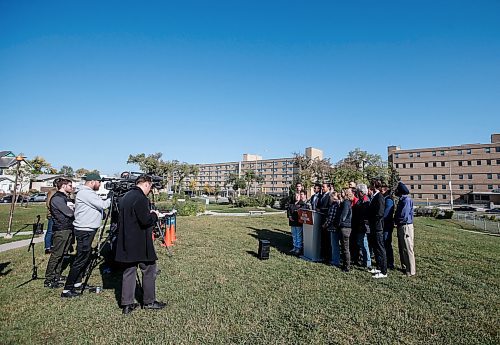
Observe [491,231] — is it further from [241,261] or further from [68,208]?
[68,208]

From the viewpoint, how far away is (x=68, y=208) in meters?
5.53

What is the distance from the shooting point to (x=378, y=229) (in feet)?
20.5

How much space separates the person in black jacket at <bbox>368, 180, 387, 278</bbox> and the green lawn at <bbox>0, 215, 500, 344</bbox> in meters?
0.27

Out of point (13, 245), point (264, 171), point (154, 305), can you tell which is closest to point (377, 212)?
point (154, 305)

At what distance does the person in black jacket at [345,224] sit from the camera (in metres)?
6.46

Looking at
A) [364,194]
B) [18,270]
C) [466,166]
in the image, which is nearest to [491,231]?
[364,194]

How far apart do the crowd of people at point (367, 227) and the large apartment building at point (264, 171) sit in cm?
8572

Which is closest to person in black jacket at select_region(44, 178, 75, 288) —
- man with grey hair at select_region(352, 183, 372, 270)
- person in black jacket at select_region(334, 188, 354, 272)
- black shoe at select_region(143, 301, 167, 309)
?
black shoe at select_region(143, 301, 167, 309)

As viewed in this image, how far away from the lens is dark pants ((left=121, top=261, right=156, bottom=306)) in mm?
4242

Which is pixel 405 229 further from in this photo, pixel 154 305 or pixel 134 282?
pixel 134 282

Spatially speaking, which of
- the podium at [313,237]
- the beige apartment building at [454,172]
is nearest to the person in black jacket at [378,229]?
the podium at [313,237]

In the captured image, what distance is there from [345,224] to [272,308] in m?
2.97

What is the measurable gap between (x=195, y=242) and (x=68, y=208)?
16.4 ft

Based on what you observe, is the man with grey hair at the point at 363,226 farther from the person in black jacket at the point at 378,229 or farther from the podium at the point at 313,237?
the podium at the point at 313,237
